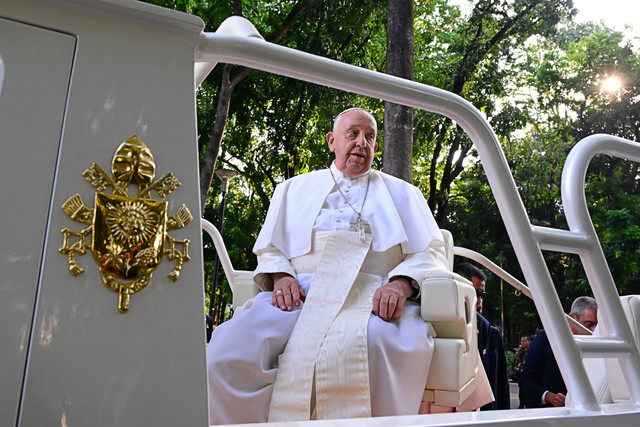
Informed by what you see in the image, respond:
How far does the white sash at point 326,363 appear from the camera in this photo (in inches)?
85.4

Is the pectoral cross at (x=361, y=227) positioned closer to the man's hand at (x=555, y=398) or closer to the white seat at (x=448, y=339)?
the white seat at (x=448, y=339)

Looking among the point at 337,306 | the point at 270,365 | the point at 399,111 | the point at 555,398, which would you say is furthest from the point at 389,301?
the point at 399,111

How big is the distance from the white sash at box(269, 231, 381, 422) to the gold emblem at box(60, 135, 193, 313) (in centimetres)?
120

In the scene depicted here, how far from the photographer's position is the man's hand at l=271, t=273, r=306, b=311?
2.57m

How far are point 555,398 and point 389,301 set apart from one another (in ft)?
8.93

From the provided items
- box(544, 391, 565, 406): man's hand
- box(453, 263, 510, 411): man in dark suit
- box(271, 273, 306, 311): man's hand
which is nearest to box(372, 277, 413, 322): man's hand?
box(271, 273, 306, 311): man's hand

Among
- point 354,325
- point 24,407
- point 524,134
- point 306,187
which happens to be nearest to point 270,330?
point 354,325

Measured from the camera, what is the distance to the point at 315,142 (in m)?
13.6

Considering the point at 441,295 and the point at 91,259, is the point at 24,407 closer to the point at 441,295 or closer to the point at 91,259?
the point at 91,259

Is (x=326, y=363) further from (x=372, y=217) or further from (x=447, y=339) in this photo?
(x=372, y=217)

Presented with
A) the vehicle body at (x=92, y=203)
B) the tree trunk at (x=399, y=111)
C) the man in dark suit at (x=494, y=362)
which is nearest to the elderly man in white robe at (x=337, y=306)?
the vehicle body at (x=92, y=203)

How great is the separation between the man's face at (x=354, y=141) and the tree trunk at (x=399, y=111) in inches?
132

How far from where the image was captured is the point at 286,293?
262cm

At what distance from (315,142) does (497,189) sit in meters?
12.1
